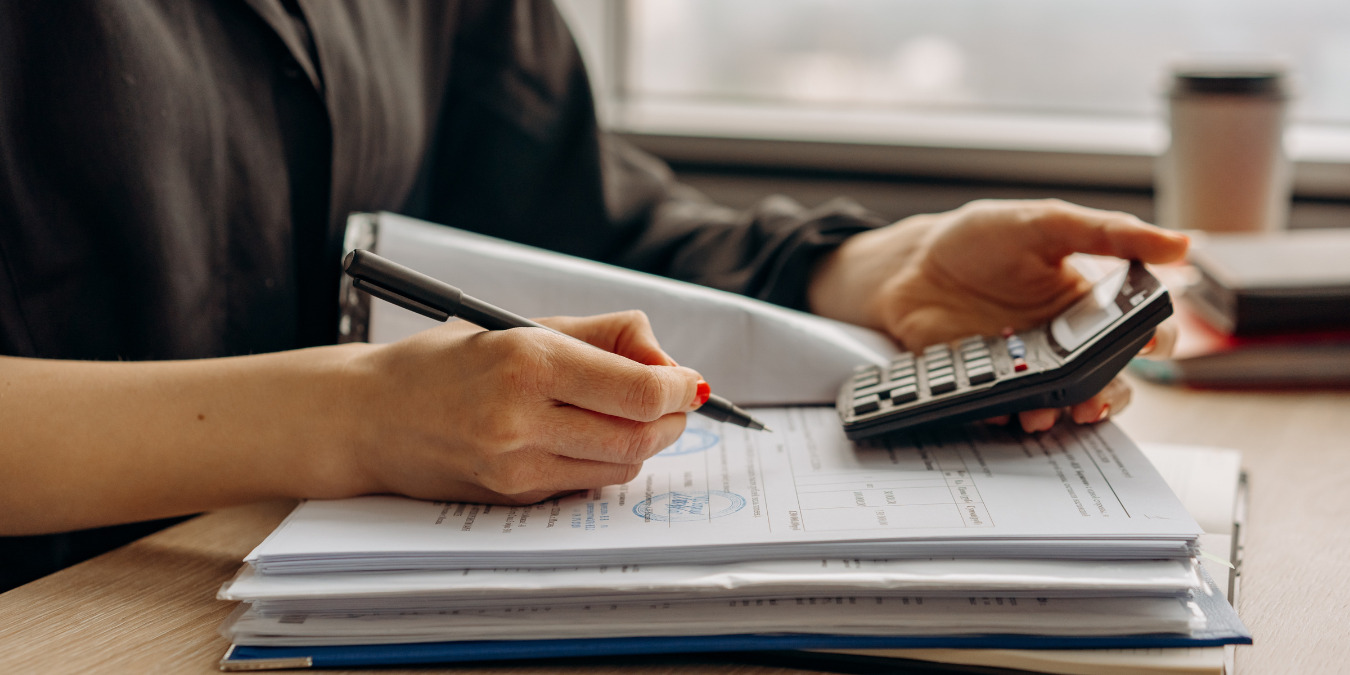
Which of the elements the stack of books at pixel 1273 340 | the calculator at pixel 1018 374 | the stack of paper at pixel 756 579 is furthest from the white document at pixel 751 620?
the stack of books at pixel 1273 340

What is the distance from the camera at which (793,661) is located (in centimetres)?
38

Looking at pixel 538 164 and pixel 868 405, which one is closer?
pixel 868 405

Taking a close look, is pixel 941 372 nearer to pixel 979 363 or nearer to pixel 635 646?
pixel 979 363

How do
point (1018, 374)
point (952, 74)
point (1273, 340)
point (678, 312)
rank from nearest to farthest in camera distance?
point (1018, 374)
point (678, 312)
point (1273, 340)
point (952, 74)

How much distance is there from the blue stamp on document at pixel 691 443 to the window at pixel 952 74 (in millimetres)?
848

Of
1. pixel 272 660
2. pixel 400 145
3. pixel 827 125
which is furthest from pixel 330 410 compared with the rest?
pixel 827 125

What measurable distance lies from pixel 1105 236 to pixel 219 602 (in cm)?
51

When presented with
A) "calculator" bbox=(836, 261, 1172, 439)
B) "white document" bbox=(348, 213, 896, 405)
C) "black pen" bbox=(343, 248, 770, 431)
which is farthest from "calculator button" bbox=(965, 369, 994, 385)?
A: "black pen" bbox=(343, 248, 770, 431)

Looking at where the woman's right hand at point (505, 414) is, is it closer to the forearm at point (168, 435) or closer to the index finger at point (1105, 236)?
the forearm at point (168, 435)

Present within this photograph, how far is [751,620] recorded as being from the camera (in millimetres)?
374

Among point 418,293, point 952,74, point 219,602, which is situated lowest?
point 219,602

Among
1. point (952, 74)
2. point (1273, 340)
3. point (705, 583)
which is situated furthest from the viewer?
point (952, 74)

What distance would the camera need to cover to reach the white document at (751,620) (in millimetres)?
370

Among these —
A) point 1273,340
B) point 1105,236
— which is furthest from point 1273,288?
point 1105,236
